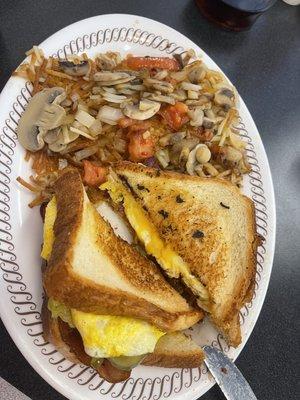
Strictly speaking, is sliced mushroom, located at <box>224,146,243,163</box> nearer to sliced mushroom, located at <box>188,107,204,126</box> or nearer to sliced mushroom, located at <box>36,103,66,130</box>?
sliced mushroom, located at <box>188,107,204,126</box>

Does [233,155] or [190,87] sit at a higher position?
[190,87]

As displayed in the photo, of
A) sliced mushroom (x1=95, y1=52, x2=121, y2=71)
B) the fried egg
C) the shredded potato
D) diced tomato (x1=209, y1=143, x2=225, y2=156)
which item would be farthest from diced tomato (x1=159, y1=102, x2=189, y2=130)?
the fried egg

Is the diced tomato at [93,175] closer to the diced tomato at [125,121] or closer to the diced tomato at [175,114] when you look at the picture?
the diced tomato at [125,121]

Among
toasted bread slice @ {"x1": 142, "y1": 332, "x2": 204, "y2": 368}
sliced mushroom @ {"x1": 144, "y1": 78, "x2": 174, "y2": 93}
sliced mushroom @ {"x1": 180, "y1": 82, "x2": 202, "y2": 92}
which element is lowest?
toasted bread slice @ {"x1": 142, "y1": 332, "x2": 204, "y2": 368}

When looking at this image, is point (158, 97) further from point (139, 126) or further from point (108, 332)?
point (108, 332)

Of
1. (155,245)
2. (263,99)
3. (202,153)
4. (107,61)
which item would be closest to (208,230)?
(155,245)

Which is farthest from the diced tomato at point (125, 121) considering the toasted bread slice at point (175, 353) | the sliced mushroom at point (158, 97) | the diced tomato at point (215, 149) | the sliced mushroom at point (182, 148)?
the toasted bread slice at point (175, 353)
